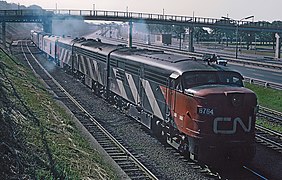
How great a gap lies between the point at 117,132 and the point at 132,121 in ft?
7.92

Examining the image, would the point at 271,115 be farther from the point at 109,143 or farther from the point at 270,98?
the point at 109,143

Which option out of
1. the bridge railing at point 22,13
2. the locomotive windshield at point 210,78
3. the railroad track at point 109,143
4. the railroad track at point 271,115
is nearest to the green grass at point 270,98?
the railroad track at point 271,115

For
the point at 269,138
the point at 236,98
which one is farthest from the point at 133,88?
the point at 236,98

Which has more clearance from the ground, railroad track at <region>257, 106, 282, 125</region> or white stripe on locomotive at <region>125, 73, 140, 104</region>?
white stripe on locomotive at <region>125, 73, 140, 104</region>

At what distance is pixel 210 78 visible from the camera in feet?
52.1

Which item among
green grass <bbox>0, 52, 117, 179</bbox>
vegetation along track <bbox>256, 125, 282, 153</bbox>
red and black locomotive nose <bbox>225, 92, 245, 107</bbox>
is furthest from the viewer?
vegetation along track <bbox>256, 125, 282, 153</bbox>

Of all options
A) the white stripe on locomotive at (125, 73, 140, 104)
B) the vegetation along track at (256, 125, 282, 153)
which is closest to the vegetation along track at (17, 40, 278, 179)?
the white stripe on locomotive at (125, 73, 140, 104)

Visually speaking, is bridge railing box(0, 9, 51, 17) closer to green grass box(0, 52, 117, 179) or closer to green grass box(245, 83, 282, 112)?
green grass box(245, 83, 282, 112)

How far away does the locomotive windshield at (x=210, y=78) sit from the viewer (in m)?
15.7

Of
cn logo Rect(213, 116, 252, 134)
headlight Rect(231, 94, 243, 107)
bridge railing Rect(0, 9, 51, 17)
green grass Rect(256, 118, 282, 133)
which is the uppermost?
bridge railing Rect(0, 9, 51, 17)

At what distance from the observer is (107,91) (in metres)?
28.2

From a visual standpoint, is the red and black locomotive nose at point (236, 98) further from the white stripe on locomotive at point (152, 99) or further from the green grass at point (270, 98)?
the green grass at point (270, 98)

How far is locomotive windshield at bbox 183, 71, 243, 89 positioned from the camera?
618 inches

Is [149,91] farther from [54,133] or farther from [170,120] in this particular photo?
[54,133]
